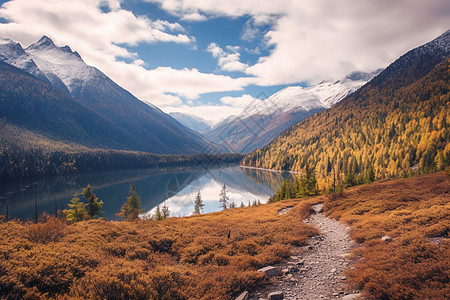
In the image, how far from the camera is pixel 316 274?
1219 centimetres

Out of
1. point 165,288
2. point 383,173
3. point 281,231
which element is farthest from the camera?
point 383,173

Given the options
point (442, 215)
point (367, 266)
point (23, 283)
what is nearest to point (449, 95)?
point (442, 215)

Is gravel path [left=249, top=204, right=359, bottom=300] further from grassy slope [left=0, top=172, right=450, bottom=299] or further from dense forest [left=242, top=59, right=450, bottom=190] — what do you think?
dense forest [left=242, top=59, right=450, bottom=190]

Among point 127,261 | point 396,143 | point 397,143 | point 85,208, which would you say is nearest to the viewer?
point 127,261

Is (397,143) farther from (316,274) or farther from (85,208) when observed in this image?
(85,208)

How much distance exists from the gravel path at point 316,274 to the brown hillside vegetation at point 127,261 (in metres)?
0.92

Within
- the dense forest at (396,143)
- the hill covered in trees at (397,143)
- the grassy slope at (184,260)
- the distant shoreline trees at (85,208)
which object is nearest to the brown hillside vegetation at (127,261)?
the grassy slope at (184,260)

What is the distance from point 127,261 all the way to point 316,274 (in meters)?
10.2

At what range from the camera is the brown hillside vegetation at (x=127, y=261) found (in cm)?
910

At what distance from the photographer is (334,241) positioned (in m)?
18.5

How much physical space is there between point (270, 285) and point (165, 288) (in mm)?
5110

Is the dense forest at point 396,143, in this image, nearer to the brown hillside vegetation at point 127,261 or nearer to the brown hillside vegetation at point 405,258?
the brown hillside vegetation at point 405,258

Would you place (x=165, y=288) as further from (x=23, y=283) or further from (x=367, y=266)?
(x=367, y=266)

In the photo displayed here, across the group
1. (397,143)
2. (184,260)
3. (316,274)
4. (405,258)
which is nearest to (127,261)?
(184,260)
